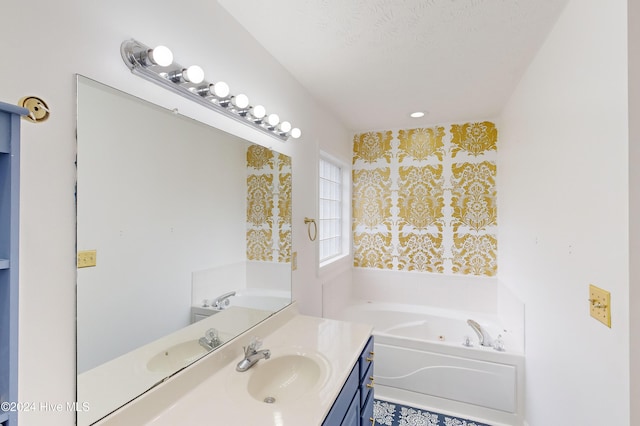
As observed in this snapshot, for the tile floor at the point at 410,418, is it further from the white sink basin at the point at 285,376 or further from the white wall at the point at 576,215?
the white sink basin at the point at 285,376

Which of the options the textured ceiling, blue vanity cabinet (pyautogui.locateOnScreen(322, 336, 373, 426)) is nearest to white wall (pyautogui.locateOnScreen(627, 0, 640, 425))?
the textured ceiling

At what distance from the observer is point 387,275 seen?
135 inches

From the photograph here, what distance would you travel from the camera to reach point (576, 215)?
134 cm

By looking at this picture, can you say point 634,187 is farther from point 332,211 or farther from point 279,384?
point 332,211

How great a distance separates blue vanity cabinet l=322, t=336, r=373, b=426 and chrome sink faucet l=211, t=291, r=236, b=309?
26.0 inches

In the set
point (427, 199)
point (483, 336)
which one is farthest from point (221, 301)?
point (427, 199)

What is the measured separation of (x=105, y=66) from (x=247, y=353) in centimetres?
122

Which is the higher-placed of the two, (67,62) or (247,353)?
(67,62)

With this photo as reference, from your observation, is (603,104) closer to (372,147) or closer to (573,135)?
(573,135)

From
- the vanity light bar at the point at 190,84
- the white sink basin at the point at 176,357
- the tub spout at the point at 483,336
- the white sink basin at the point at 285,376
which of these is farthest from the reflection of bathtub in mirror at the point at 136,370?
the tub spout at the point at 483,336

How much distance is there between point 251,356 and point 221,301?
29 centimetres

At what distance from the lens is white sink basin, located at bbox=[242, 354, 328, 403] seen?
1342mm

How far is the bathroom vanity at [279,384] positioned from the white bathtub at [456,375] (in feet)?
2.72

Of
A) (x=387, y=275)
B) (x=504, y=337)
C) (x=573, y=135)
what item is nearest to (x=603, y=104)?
(x=573, y=135)
